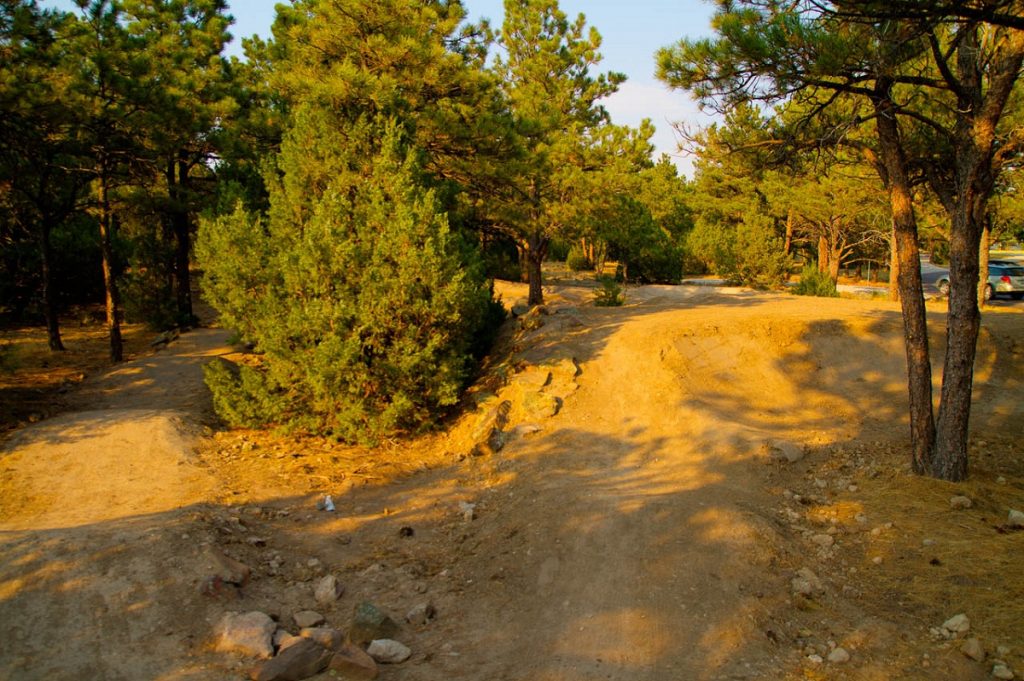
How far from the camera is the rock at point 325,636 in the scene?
489 cm

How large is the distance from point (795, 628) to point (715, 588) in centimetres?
68

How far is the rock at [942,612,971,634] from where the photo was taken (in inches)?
190

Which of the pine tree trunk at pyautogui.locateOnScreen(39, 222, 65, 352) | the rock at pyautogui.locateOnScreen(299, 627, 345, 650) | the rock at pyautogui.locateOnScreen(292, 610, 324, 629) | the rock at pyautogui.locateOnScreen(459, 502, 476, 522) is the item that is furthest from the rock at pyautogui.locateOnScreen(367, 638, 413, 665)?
the pine tree trunk at pyautogui.locateOnScreen(39, 222, 65, 352)

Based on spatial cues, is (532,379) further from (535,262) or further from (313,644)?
(535,262)

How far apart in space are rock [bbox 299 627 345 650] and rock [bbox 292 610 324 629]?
19cm

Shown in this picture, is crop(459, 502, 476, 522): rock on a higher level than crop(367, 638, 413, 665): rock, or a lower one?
higher

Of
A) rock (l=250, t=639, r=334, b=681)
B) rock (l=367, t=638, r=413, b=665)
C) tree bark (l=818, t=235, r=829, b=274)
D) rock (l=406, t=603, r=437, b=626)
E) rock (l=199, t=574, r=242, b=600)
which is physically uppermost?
tree bark (l=818, t=235, r=829, b=274)

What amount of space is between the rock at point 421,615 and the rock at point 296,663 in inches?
39.8

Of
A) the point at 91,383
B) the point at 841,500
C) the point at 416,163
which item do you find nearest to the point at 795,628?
the point at 841,500

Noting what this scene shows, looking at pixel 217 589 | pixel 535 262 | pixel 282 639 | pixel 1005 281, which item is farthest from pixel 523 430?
pixel 1005 281

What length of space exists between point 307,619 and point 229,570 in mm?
933

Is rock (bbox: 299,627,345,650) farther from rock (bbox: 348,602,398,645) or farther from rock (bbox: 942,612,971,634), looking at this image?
rock (bbox: 942,612,971,634)

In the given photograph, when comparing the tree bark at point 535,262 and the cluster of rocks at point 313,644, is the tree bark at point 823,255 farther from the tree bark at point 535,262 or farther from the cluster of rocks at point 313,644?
the cluster of rocks at point 313,644

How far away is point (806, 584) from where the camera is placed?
18.5ft
